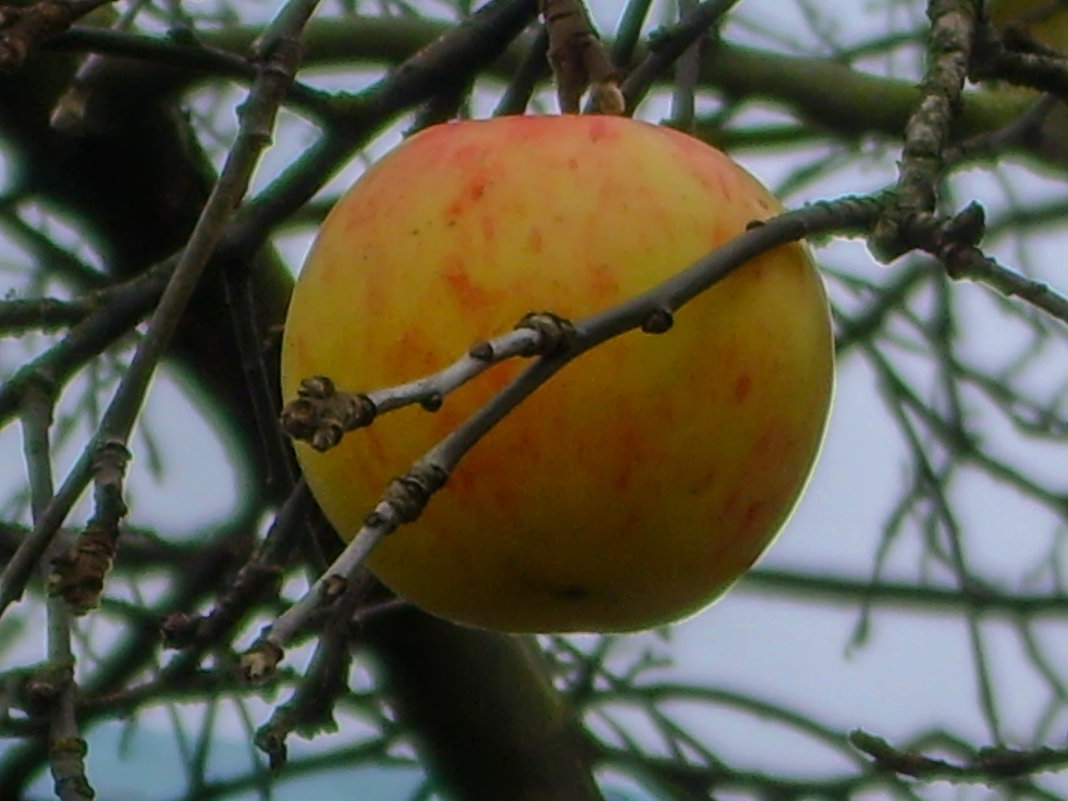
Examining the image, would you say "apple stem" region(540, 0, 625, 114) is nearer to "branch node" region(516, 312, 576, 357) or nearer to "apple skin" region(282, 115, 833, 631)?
Result: "apple skin" region(282, 115, 833, 631)

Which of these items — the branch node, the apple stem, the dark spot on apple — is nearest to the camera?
the branch node

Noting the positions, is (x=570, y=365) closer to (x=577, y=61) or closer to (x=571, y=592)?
(x=571, y=592)

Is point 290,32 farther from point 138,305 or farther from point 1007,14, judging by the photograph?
point 1007,14

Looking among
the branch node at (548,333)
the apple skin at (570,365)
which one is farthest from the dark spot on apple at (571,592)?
the branch node at (548,333)

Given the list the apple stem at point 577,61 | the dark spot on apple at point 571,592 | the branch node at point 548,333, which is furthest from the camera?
the apple stem at point 577,61

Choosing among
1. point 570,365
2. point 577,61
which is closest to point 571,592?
point 570,365

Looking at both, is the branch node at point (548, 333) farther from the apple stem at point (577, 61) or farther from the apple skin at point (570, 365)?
the apple stem at point (577, 61)

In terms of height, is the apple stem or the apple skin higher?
the apple stem

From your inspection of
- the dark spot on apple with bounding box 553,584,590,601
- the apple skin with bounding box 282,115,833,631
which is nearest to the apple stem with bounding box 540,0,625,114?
the apple skin with bounding box 282,115,833,631

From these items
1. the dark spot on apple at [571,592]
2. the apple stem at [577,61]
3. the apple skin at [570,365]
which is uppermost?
the apple stem at [577,61]

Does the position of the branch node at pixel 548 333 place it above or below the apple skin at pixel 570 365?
below
